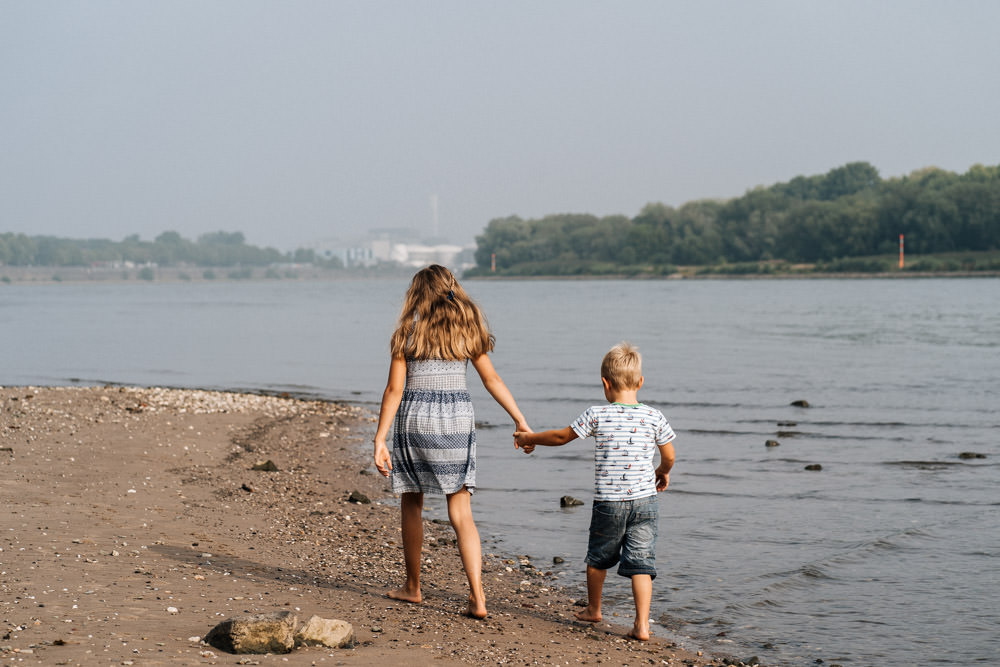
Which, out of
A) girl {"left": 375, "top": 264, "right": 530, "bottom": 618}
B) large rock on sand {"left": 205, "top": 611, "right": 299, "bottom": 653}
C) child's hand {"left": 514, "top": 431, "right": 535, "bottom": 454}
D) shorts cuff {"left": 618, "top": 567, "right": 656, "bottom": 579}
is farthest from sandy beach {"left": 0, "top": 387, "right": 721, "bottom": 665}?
child's hand {"left": 514, "top": 431, "right": 535, "bottom": 454}

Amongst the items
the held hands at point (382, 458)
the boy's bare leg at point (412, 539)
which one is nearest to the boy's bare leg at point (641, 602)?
the boy's bare leg at point (412, 539)

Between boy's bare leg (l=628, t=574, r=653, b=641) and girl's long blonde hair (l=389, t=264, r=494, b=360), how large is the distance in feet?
5.45

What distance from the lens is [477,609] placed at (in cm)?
604

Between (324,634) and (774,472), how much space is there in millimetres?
8219

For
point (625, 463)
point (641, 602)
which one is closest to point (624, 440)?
point (625, 463)

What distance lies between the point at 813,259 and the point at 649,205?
1803 inches

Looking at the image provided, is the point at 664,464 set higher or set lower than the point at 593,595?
higher

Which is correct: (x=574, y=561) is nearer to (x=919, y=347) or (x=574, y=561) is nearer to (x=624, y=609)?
(x=624, y=609)

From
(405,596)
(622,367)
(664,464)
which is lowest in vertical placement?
(405,596)

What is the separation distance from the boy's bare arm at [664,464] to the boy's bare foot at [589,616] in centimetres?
95

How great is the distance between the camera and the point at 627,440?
5.71 m

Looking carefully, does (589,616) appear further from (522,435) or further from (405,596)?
(522,435)

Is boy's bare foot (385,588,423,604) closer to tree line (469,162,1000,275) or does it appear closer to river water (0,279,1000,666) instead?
river water (0,279,1000,666)

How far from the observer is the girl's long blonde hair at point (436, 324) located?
5.82m
